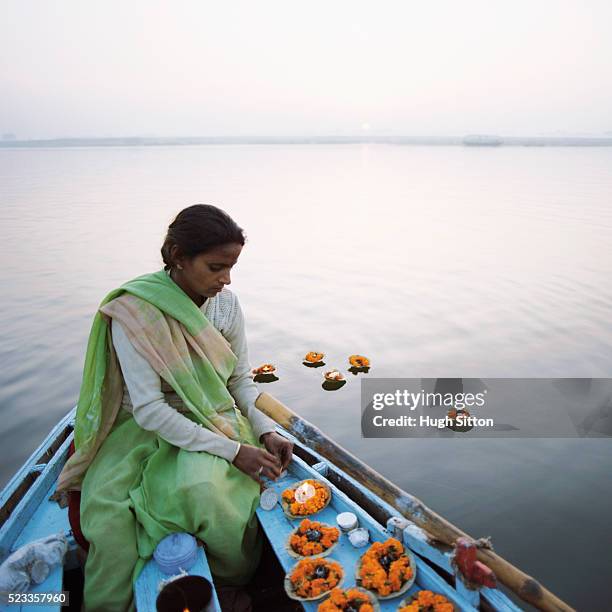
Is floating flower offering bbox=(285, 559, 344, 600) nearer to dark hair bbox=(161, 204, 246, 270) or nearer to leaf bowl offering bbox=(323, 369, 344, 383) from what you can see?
dark hair bbox=(161, 204, 246, 270)

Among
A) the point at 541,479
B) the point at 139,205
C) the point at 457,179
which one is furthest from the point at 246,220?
the point at 457,179

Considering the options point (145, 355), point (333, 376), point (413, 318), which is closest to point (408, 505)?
point (145, 355)

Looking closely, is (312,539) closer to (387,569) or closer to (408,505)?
(387,569)


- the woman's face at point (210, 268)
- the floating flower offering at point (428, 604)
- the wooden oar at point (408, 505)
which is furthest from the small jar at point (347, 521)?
the woman's face at point (210, 268)

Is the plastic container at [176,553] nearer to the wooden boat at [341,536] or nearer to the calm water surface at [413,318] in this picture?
the wooden boat at [341,536]

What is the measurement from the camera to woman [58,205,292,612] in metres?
2.77

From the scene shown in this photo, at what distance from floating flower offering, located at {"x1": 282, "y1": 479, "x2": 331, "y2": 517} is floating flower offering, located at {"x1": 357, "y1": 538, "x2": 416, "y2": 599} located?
0.52 meters

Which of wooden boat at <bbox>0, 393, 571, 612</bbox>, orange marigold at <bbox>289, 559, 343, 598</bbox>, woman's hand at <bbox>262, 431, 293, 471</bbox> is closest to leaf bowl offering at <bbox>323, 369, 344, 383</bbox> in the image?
wooden boat at <bbox>0, 393, 571, 612</bbox>

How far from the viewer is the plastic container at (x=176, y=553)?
268 centimetres

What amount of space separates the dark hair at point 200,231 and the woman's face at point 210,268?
0.03m

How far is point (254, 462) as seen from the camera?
3027mm

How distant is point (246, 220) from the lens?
22.6m

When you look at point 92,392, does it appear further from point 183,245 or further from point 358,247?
point 358,247

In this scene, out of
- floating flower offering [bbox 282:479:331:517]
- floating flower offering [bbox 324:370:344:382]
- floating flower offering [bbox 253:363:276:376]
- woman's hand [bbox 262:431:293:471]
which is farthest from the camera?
floating flower offering [bbox 253:363:276:376]
